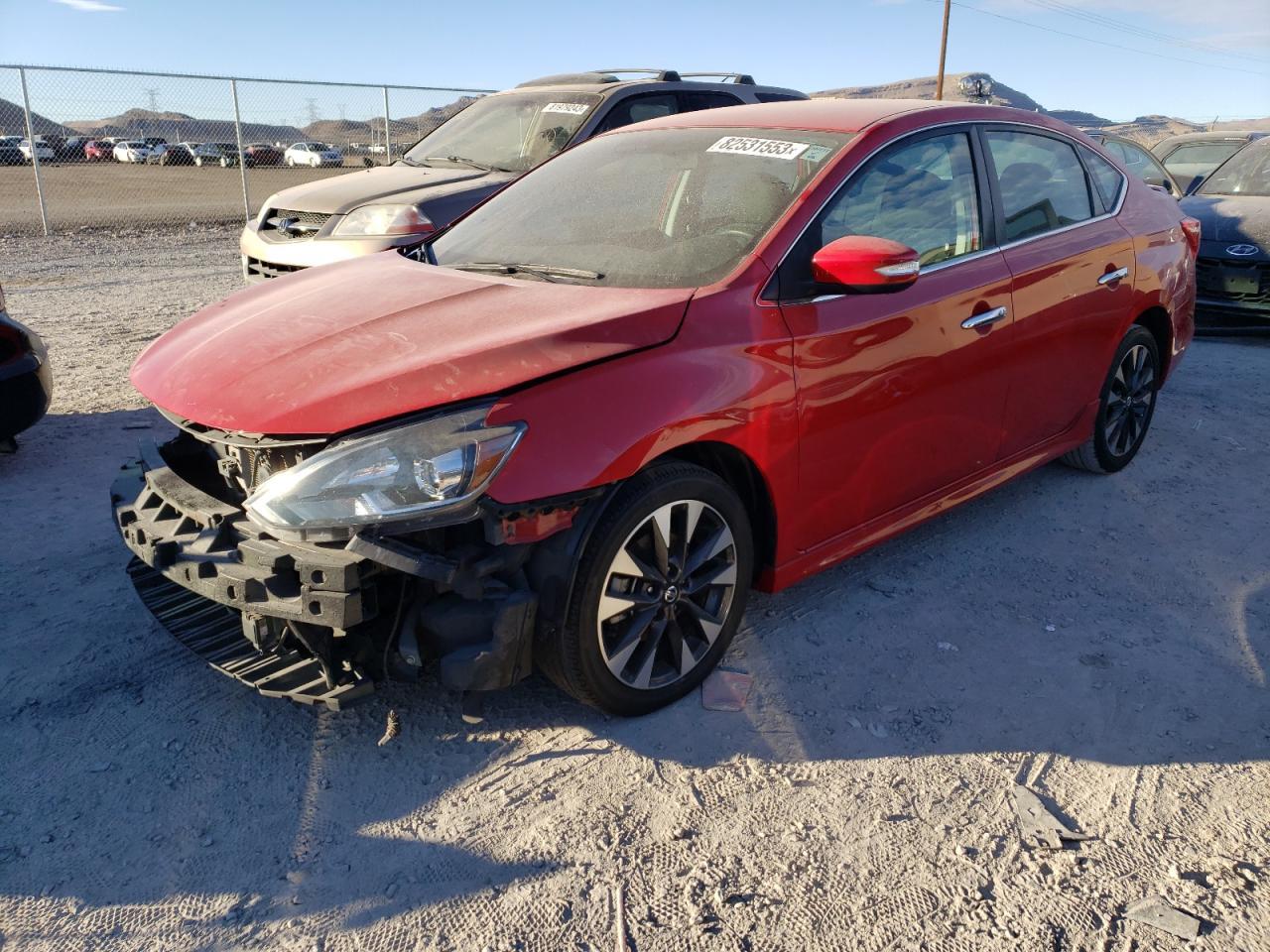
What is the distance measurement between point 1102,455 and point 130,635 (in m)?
4.39

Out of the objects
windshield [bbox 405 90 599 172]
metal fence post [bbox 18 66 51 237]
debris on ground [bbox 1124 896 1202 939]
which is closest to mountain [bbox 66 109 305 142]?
Result: metal fence post [bbox 18 66 51 237]

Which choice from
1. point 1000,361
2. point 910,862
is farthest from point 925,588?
point 910,862

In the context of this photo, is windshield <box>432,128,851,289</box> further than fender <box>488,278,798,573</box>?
Yes

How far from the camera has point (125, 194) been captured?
21203 mm

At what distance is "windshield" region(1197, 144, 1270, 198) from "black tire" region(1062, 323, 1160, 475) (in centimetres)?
572

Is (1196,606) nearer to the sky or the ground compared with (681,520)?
nearer to the ground

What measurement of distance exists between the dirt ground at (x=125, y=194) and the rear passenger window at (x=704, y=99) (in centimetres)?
1053

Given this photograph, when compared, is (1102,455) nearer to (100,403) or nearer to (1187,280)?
(1187,280)

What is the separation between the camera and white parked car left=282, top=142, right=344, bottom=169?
21469 mm

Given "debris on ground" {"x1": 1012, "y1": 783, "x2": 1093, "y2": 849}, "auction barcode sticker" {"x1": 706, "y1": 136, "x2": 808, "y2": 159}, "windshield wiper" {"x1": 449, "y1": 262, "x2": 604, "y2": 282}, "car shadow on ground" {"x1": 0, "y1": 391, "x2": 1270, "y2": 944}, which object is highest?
"auction barcode sticker" {"x1": 706, "y1": 136, "x2": 808, "y2": 159}

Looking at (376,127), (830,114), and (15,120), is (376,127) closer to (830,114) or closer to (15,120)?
(15,120)

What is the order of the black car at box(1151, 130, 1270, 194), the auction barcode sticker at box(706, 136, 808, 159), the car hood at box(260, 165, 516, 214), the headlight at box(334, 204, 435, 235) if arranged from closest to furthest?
the auction barcode sticker at box(706, 136, 808, 159)
the headlight at box(334, 204, 435, 235)
the car hood at box(260, 165, 516, 214)
the black car at box(1151, 130, 1270, 194)

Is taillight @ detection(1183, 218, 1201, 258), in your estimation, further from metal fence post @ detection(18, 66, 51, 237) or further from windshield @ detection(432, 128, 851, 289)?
metal fence post @ detection(18, 66, 51, 237)

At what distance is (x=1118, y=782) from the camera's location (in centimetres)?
286
